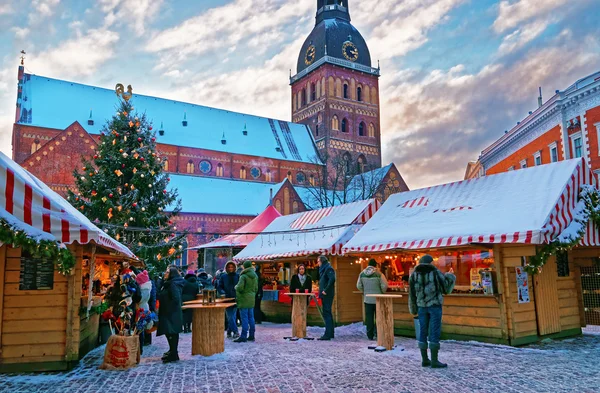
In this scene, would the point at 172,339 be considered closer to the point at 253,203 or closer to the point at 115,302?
the point at 115,302

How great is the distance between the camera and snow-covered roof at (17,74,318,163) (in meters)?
36.8

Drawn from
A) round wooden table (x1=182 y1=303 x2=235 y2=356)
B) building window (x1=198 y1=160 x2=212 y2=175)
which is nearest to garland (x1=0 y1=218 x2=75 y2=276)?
round wooden table (x1=182 y1=303 x2=235 y2=356)

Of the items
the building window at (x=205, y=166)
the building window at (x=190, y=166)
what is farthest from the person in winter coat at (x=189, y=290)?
the building window at (x=205, y=166)

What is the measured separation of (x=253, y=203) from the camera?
134 feet

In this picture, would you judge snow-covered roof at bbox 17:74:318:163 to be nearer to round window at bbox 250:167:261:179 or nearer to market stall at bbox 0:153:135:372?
round window at bbox 250:167:261:179

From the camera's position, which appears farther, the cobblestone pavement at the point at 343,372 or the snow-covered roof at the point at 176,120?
the snow-covered roof at the point at 176,120

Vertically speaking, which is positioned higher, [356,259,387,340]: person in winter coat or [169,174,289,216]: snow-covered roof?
[169,174,289,216]: snow-covered roof

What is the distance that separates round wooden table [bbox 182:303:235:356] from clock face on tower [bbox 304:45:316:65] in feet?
156

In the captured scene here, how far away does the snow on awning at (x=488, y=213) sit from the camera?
924 cm

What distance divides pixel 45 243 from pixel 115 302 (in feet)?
5.16

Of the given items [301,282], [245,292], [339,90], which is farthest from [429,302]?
[339,90]

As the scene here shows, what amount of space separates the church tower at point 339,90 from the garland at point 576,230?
39732mm

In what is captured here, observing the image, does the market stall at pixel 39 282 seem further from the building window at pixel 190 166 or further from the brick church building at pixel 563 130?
the building window at pixel 190 166

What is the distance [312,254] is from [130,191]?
8.68m
